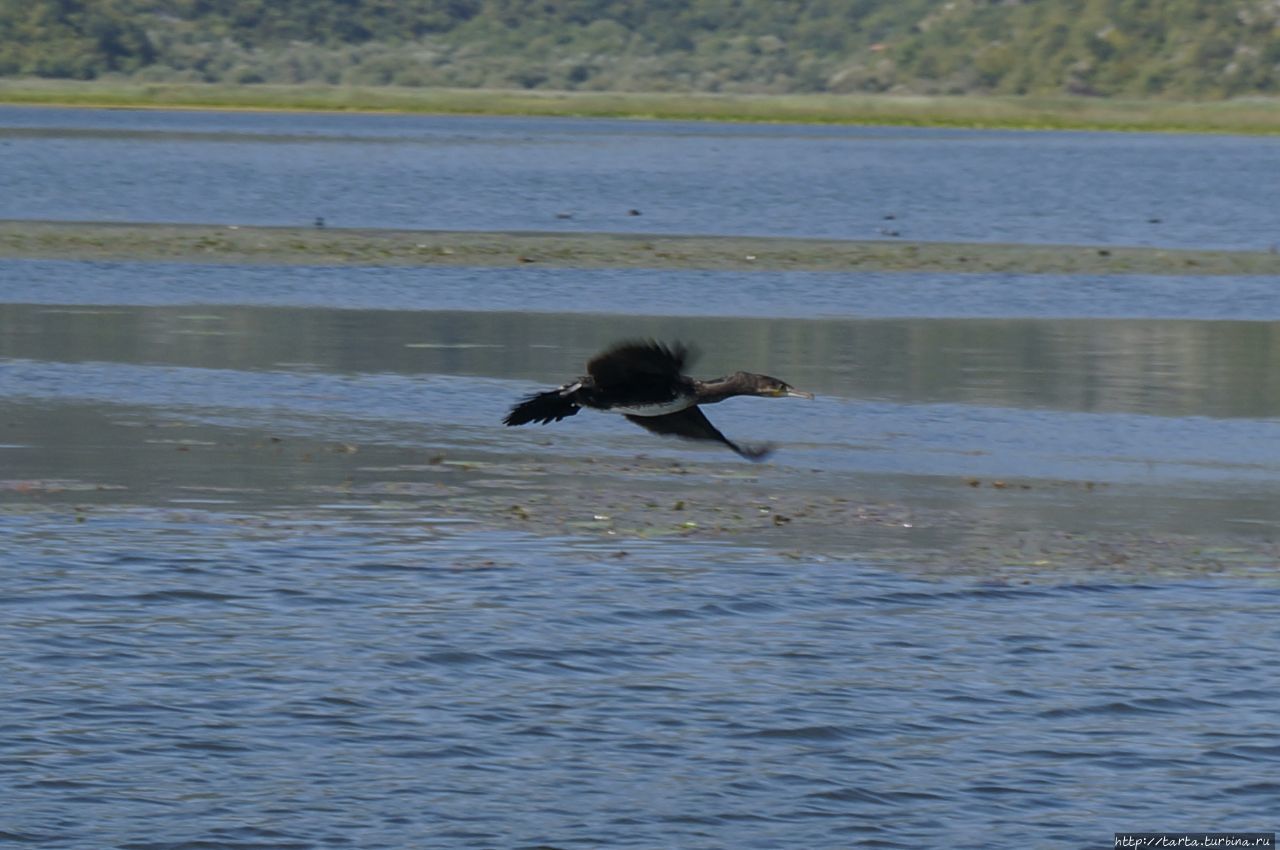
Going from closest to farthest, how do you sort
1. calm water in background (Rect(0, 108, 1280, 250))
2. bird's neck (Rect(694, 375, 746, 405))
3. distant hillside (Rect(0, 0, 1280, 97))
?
bird's neck (Rect(694, 375, 746, 405))
calm water in background (Rect(0, 108, 1280, 250))
distant hillside (Rect(0, 0, 1280, 97))

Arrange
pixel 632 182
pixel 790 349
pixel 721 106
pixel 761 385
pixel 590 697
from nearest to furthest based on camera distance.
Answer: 1. pixel 590 697
2. pixel 761 385
3. pixel 790 349
4. pixel 632 182
5. pixel 721 106

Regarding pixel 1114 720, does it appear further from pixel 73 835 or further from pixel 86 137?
pixel 86 137

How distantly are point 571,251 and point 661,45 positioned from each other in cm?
11607

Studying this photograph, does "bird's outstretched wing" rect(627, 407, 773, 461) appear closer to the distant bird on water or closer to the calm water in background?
the distant bird on water

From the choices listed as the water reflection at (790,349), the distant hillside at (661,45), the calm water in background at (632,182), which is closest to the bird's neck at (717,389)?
the water reflection at (790,349)

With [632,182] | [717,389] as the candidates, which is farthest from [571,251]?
[632,182]

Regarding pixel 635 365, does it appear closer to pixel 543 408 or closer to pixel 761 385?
pixel 543 408

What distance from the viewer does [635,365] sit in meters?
10.0

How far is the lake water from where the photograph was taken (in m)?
8.41

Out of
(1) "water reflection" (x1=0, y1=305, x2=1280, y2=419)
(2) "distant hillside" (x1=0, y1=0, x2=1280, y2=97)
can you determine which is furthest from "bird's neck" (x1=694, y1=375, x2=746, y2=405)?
(2) "distant hillside" (x1=0, y1=0, x2=1280, y2=97)

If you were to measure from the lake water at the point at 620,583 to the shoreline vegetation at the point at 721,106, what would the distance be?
93.6 metres

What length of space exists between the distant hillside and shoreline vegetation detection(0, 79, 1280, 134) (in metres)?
2.19

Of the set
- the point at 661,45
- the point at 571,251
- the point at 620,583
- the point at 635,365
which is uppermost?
the point at 661,45

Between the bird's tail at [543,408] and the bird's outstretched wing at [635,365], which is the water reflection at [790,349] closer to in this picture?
the bird's tail at [543,408]
